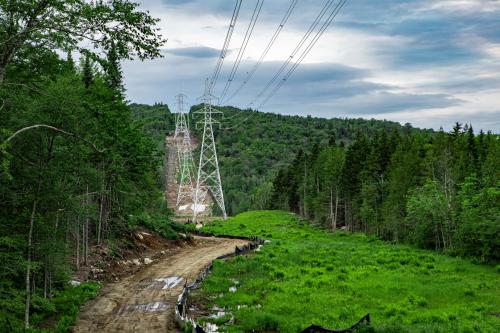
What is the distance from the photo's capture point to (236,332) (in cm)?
1959

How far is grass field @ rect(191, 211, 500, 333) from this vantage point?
21.0 meters

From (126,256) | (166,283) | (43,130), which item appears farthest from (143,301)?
(126,256)

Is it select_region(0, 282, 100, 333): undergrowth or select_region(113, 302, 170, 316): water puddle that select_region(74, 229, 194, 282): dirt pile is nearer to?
select_region(0, 282, 100, 333): undergrowth

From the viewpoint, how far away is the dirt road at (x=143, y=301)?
21.4 metres

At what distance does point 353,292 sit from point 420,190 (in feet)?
109

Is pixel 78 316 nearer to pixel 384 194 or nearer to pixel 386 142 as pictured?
pixel 384 194

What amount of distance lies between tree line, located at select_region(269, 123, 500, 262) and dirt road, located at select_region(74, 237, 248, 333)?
83.4ft

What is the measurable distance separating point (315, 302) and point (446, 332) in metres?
7.61

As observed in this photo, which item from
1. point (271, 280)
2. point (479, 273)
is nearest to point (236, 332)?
point (271, 280)

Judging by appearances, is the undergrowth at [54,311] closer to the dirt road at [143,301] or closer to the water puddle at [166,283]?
the dirt road at [143,301]

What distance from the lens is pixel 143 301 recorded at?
26.2 metres

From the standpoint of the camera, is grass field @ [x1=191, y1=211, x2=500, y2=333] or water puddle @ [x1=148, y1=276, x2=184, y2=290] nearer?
grass field @ [x1=191, y1=211, x2=500, y2=333]

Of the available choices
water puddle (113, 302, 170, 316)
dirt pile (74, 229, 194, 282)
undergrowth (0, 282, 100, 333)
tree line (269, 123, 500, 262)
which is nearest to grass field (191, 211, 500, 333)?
water puddle (113, 302, 170, 316)

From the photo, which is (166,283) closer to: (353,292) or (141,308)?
(141,308)
